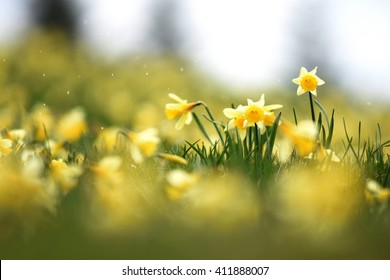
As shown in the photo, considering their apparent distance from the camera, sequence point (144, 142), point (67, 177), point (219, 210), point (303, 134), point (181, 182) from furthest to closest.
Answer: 1. point (144, 142)
2. point (303, 134)
3. point (67, 177)
4. point (181, 182)
5. point (219, 210)

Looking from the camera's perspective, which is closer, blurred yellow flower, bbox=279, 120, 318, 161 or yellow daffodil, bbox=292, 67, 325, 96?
blurred yellow flower, bbox=279, 120, 318, 161

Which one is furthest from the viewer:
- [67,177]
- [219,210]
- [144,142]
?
[144,142]

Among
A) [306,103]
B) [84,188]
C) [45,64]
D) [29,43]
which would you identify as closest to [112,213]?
[84,188]

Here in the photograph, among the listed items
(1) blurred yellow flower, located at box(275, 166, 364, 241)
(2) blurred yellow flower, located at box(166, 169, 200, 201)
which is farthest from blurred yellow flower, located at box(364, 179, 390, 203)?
(2) blurred yellow flower, located at box(166, 169, 200, 201)

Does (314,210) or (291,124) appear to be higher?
(291,124)

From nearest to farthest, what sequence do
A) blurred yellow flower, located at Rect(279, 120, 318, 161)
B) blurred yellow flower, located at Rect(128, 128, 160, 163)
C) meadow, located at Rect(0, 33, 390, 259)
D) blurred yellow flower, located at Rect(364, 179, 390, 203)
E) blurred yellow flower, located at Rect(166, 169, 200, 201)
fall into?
meadow, located at Rect(0, 33, 390, 259) → blurred yellow flower, located at Rect(166, 169, 200, 201) → blurred yellow flower, located at Rect(364, 179, 390, 203) → blurred yellow flower, located at Rect(279, 120, 318, 161) → blurred yellow flower, located at Rect(128, 128, 160, 163)

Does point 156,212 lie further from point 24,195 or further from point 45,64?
point 45,64

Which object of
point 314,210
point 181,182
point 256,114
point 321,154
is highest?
point 256,114

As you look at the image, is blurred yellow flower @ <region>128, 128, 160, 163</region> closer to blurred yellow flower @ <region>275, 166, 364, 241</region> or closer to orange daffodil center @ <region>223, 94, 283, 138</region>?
orange daffodil center @ <region>223, 94, 283, 138</region>

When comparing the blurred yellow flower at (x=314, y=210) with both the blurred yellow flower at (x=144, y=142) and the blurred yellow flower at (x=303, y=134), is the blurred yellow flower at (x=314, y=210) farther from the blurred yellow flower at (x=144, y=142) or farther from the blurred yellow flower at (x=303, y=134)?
the blurred yellow flower at (x=144, y=142)

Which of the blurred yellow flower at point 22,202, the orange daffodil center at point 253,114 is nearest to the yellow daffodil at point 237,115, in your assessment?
the orange daffodil center at point 253,114

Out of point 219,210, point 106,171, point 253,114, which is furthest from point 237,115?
point 219,210

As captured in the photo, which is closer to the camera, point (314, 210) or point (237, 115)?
point (314, 210)

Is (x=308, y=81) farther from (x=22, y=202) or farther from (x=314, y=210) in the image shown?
(x=22, y=202)
